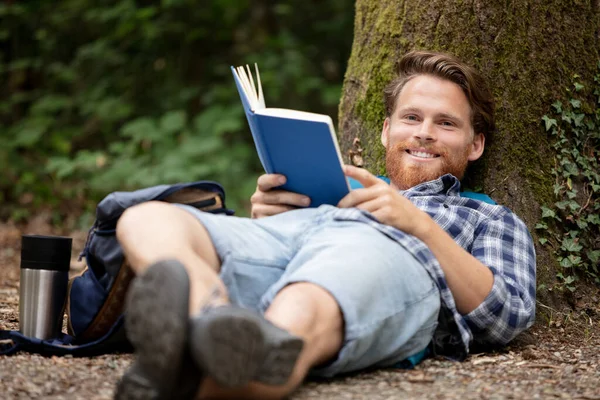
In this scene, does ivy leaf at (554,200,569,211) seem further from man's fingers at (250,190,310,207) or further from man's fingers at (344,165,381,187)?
man's fingers at (250,190,310,207)

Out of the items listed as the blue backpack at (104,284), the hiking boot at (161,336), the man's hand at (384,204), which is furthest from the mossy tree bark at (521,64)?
the hiking boot at (161,336)

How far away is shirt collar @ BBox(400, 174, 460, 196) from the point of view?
275cm

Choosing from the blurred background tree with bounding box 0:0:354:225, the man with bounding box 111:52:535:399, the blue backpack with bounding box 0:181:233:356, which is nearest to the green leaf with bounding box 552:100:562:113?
the man with bounding box 111:52:535:399

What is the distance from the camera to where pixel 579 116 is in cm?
304

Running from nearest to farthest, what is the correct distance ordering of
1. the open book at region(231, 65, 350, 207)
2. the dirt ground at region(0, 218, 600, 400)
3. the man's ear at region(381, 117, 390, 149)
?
the dirt ground at region(0, 218, 600, 400)
the open book at region(231, 65, 350, 207)
the man's ear at region(381, 117, 390, 149)

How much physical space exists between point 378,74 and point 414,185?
775 millimetres

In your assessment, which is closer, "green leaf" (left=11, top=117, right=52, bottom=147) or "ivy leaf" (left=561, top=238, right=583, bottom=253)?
"ivy leaf" (left=561, top=238, right=583, bottom=253)

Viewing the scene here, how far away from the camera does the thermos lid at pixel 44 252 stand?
7.94 ft

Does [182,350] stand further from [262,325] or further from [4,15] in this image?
[4,15]

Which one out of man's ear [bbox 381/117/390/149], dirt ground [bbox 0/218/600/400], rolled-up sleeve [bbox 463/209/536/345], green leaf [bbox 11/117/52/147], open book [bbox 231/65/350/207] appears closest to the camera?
dirt ground [bbox 0/218/600/400]

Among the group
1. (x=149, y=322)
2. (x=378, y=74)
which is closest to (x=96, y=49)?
(x=378, y=74)

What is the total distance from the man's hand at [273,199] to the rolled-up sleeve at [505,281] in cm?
68

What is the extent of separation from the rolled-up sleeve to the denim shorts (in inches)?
8.4

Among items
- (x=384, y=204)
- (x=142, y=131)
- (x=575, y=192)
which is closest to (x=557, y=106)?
(x=575, y=192)
